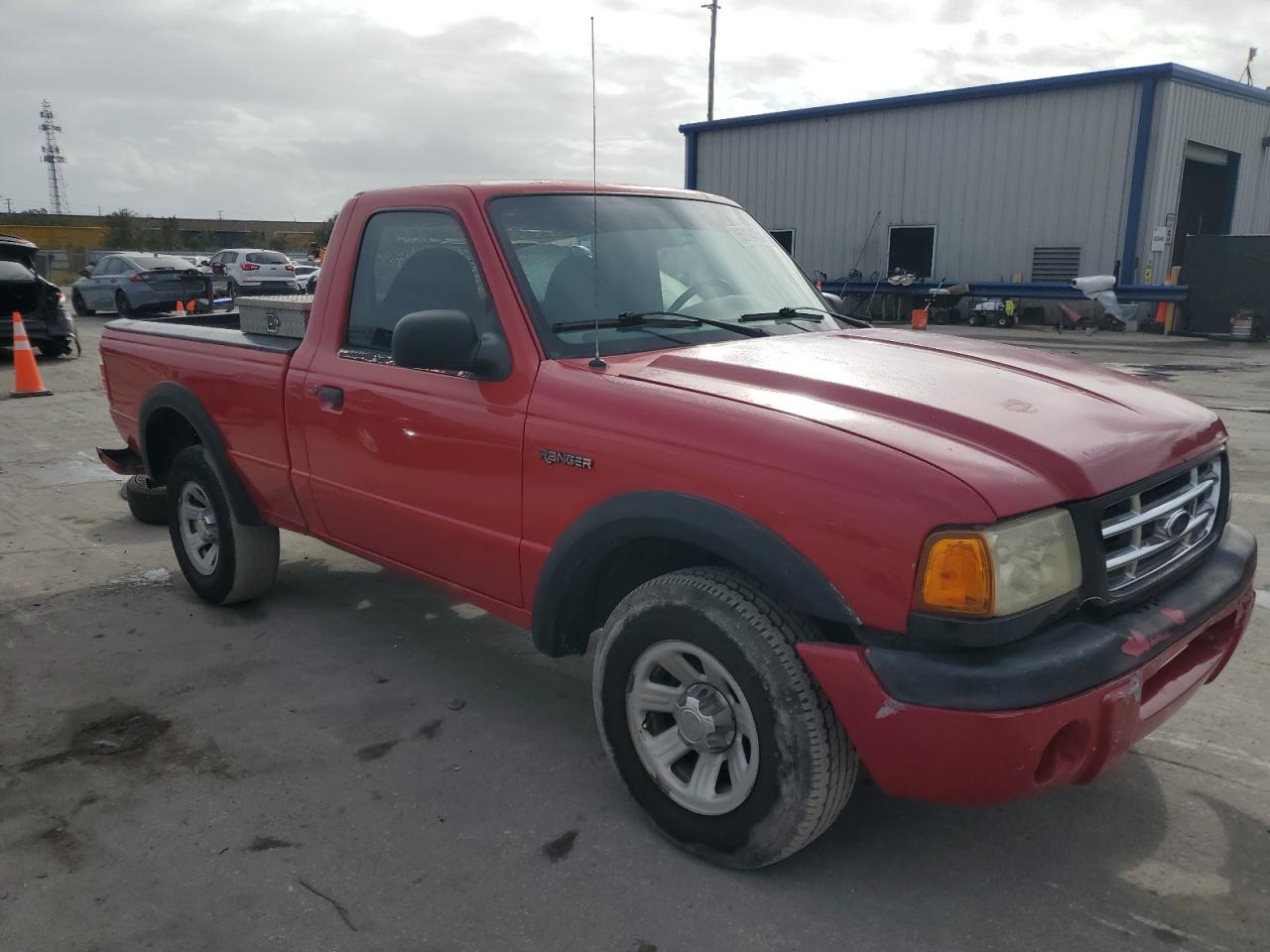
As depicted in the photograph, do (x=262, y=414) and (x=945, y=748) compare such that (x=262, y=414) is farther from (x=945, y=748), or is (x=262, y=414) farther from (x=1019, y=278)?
(x=1019, y=278)

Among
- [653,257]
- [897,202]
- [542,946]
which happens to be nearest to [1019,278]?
[897,202]

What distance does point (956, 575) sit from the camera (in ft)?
7.12

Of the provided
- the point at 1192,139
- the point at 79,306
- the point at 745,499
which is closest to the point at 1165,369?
the point at 1192,139

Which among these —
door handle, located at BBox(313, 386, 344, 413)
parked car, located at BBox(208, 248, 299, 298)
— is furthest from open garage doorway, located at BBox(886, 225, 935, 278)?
door handle, located at BBox(313, 386, 344, 413)

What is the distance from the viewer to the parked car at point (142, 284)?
20000mm

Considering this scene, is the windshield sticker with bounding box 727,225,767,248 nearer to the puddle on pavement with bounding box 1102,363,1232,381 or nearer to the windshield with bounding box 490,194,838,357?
the windshield with bounding box 490,194,838,357

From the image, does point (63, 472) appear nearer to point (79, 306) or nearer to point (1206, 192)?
point (79, 306)

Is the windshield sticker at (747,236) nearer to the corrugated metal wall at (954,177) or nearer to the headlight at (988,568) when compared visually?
the headlight at (988,568)

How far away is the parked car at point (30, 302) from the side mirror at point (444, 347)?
12978mm

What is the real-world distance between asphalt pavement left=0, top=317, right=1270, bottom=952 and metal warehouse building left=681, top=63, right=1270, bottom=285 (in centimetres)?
1828

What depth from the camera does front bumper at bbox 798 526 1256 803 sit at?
2160mm

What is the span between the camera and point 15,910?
260 centimetres

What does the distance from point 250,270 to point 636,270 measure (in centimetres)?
2534

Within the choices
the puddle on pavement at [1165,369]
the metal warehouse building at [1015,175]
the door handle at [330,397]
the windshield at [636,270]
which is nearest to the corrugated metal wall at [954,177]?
the metal warehouse building at [1015,175]
